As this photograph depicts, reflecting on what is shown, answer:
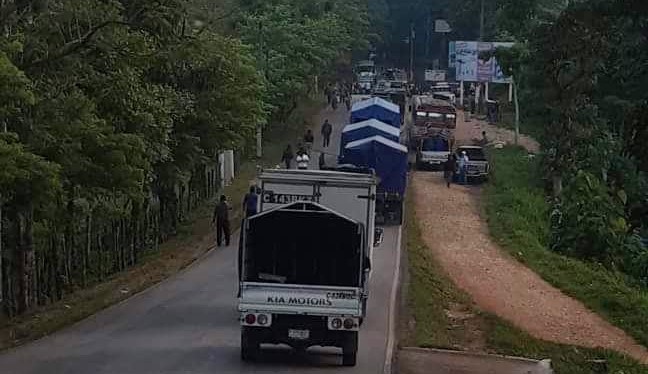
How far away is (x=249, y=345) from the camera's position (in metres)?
17.6

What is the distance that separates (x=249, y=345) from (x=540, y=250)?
19.7 m

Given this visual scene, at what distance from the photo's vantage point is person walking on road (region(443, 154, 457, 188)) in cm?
4928

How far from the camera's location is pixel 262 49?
183ft

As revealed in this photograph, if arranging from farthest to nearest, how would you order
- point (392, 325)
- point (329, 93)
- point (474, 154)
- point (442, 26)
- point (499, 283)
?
1. point (442, 26)
2. point (329, 93)
3. point (474, 154)
4. point (499, 283)
5. point (392, 325)

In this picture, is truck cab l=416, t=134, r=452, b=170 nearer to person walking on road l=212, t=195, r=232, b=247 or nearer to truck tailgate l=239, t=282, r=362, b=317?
person walking on road l=212, t=195, r=232, b=247

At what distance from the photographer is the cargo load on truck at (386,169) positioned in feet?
124

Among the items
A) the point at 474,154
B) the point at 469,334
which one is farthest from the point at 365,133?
the point at 469,334

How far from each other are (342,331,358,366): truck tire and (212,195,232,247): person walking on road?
1556 centimetres

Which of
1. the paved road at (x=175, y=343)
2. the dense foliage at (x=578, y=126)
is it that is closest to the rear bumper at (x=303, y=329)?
the paved road at (x=175, y=343)

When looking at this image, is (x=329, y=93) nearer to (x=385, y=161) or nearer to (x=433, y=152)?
(x=433, y=152)

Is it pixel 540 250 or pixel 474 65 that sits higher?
pixel 474 65

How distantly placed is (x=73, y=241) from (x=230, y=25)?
96.0 feet

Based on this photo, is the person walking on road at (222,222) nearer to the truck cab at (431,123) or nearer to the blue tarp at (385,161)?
the blue tarp at (385,161)

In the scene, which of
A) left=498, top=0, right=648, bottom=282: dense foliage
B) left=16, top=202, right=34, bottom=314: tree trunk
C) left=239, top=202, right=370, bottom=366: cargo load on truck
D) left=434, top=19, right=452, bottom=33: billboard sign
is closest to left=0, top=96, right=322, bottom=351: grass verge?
left=16, top=202, right=34, bottom=314: tree trunk
